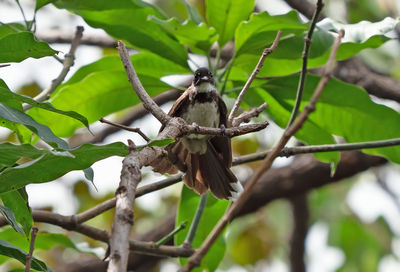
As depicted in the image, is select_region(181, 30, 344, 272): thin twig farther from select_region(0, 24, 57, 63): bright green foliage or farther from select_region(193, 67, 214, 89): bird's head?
select_region(193, 67, 214, 89): bird's head

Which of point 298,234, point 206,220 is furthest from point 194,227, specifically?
point 298,234

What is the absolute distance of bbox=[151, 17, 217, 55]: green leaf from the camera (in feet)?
9.02

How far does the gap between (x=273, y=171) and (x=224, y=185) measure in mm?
2185

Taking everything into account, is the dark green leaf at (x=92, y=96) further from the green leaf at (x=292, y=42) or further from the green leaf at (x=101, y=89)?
the green leaf at (x=292, y=42)

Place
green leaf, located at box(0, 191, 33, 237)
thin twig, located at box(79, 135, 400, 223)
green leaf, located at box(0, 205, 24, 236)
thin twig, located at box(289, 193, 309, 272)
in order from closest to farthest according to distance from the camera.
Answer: green leaf, located at box(0, 205, 24, 236) → green leaf, located at box(0, 191, 33, 237) → thin twig, located at box(79, 135, 400, 223) → thin twig, located at box(289, 193, 309, 272)

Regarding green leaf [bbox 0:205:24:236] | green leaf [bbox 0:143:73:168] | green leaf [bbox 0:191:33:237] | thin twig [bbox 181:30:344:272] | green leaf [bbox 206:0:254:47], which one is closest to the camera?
thin twig [bbox 181:30:344:272]

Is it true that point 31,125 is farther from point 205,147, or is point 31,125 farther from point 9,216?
point 205,147

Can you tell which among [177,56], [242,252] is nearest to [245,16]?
[177,56]

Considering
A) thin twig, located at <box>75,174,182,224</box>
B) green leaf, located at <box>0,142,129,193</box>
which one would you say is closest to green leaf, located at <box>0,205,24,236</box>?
green leaf, located at <box>0,142,129,193</box>

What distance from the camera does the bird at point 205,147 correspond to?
2842 mm

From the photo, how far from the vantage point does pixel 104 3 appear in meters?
2.85

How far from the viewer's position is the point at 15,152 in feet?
5.59

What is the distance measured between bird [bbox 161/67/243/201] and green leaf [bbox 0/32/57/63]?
89 centimetres

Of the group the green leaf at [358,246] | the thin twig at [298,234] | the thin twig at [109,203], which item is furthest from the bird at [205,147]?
the green leaf at [358,246]
